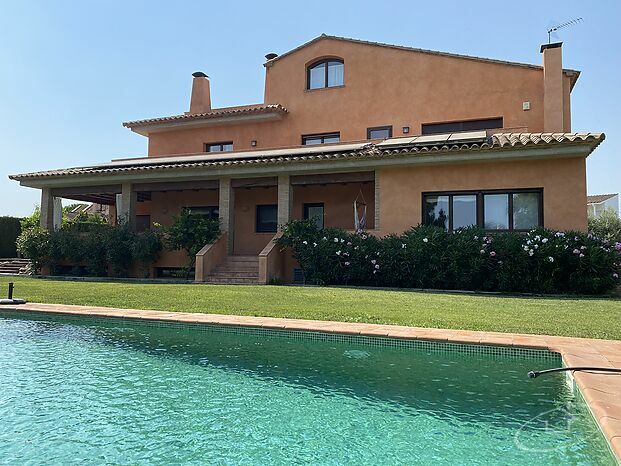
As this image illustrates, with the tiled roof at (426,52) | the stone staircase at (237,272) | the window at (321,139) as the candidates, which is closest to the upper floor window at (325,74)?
the tiled roof at (426,52)

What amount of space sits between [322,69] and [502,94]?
8739mm

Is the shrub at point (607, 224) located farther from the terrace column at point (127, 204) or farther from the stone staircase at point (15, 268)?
the stone staircase at point (15, 268)

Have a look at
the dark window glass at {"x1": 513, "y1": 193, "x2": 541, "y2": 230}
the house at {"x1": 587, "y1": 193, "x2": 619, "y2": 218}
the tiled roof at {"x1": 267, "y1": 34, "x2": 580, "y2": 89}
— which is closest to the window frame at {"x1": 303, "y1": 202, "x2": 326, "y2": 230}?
the tiled roof at {"x1": 267, "y1": 34, "x2": 580, "y2": 89}

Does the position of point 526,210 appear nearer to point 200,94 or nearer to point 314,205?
point 314,205

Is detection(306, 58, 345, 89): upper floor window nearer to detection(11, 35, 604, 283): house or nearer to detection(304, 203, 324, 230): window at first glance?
detection(11, 35, 604, 283): house

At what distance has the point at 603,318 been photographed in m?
9.29

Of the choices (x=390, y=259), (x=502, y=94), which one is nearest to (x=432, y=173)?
(x=390, y=259)

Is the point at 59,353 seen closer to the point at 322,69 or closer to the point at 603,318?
the point at 603,318

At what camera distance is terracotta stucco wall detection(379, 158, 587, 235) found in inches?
609

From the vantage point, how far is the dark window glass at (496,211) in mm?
16562

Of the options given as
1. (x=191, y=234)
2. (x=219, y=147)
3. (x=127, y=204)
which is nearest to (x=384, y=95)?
(x=219, y=147)

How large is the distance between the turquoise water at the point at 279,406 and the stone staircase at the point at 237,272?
9535 mm

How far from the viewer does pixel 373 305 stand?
11156 mm

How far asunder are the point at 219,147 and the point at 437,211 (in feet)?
43.8
